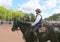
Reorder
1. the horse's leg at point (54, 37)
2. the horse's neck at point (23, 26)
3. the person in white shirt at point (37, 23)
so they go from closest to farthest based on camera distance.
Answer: the person in white shirt at point (37, 23), the horse's leg at point (54, 37), the horse's neck at point (23, 26)

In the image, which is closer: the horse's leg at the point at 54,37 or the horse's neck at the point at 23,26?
the horse's leg at the point at 54,37

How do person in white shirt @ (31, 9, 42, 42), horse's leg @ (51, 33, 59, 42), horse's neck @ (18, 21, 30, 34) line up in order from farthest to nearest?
horse's neck @ (18, 21, 30, 34)
horse's leg @ (51, 33, 59, 42)
person in white shirt @ (31, 9, 42, 42)

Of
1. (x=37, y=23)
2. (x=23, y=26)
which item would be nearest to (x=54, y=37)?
(x=37, y=23)

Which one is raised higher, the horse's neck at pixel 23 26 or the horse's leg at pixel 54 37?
the horse's neck at pixel 23 26

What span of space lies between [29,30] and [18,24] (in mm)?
847

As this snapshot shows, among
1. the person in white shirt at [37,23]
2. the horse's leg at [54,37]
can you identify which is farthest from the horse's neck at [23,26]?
the horse's leg at [54,37]

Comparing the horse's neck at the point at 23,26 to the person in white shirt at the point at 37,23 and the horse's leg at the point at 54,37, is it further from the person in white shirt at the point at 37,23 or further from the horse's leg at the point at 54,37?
the horse's leg at the point at 54,37

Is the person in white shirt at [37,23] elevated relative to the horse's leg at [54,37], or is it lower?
elevated

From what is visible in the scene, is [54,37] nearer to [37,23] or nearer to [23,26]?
[37,23]

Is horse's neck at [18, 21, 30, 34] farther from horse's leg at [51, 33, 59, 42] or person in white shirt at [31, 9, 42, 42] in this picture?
horse's leg at [51, 33, 59, 42]

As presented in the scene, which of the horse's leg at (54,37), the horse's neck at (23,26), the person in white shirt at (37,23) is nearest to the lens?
the person in white shirt at (37,23)

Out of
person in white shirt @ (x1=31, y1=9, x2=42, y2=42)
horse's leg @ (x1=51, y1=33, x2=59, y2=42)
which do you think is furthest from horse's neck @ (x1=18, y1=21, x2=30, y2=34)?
horse's leg @ (x1=51, y1=33, x2=59, y2=42)

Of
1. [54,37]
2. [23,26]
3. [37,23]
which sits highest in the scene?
[37,23]

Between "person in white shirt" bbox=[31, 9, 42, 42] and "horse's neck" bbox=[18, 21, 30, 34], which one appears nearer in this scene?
"person in white shirt" bbox=[31, 9, 42, 42]
